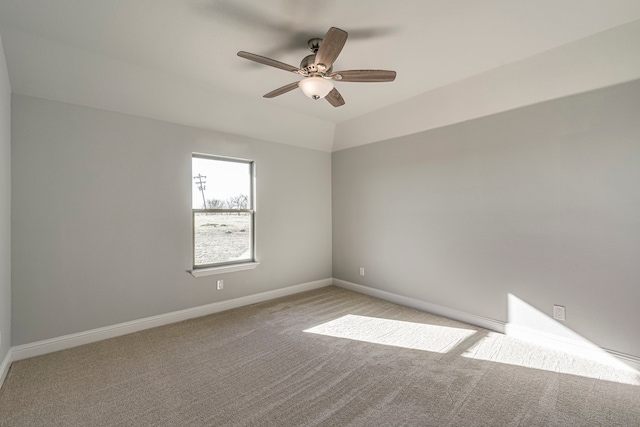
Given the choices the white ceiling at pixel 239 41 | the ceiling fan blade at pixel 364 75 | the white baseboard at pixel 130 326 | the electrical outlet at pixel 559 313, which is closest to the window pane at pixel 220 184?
the white ceiling at pixel 239 41

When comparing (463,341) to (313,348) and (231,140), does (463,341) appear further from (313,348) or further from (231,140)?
(231,140)

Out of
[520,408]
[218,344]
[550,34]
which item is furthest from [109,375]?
[550,34]

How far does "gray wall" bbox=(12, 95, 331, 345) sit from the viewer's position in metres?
2.53

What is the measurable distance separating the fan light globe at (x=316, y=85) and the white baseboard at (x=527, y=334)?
283 cm

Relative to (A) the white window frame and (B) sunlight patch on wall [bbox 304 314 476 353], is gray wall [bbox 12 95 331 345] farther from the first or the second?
(B) sunlight patch on wall [bbox 304 314 476 353]

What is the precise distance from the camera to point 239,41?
2324 mm

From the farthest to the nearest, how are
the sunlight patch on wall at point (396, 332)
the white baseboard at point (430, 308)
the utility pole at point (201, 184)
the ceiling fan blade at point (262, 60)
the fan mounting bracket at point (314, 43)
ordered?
the utility pole at point (201, 184) → the white baseboard at point (430, 308) → the sunlight patch on wall at point (396, 332) → the fan mounting bracket at point (314, 43) → the ceiling fan blade at point (262, 60)

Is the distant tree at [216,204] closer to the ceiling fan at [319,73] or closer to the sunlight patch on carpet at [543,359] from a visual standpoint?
the ceiling fan at [319,73]

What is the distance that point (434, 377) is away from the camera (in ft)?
7.16

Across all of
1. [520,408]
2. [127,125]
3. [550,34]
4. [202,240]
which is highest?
[550,34]

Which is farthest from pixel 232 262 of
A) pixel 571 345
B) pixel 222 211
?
pixel 571 345

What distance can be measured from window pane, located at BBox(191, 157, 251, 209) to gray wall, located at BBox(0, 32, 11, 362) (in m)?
1.54

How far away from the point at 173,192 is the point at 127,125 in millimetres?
822

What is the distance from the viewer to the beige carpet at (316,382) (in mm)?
1770
